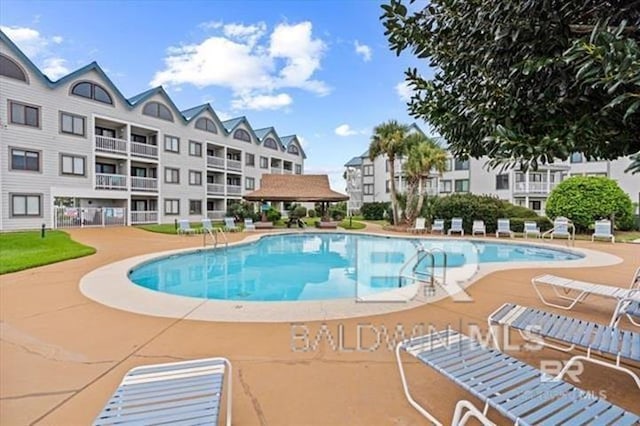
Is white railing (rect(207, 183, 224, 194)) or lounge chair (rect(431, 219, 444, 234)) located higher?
white railing (rect(207, 183, 224, 194))

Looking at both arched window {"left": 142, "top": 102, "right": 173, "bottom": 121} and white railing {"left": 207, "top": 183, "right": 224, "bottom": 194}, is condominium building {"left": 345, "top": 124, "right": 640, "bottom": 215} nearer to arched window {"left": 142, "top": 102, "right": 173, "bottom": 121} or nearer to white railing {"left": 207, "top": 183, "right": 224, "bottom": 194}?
white railing {"left": 207, "top": 183, "right": 224, "bottom": 194}

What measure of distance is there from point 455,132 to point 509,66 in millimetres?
1001

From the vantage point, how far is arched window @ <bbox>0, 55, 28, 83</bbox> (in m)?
20.8

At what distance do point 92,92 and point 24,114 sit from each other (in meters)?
4.84

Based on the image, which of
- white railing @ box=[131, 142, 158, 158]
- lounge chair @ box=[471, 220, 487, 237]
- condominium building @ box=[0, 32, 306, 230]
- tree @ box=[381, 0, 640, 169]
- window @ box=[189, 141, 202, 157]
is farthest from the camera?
window @ box=[189, 141, 202, 157]

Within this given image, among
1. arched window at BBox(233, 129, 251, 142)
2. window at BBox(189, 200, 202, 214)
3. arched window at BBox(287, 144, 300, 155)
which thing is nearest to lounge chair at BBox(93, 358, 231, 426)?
window at BBox(189, 200, 202, 214)

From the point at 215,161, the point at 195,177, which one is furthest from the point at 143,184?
the point at 215,161

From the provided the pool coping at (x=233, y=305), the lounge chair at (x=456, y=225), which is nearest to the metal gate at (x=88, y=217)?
the pool coping at (x=233, y=305)

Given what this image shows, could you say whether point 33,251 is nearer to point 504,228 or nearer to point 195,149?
point 195,149

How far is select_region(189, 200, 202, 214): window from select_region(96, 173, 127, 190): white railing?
6.95 meters

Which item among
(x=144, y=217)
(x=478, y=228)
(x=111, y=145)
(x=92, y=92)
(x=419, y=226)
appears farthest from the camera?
(x=144, y=217)

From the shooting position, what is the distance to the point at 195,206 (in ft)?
112

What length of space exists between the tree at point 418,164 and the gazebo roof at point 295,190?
17.0 feet

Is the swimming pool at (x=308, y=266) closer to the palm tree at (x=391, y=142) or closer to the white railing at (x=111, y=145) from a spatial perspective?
the palm tree at (x=391, y=142)
